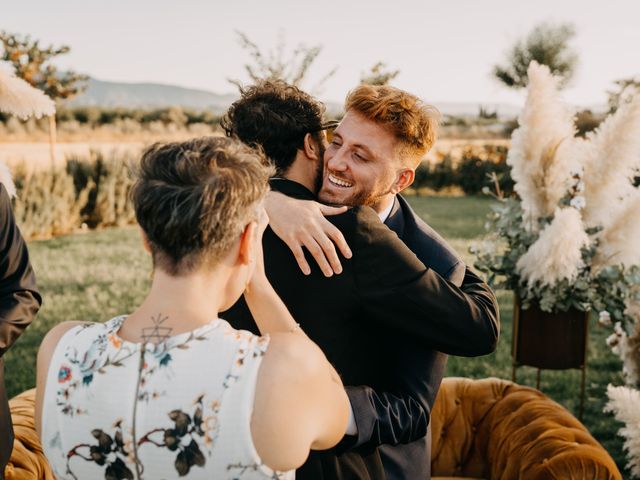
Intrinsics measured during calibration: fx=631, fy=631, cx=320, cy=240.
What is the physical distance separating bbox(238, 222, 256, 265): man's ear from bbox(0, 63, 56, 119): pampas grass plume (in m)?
1.97

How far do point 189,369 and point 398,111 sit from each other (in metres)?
1.16

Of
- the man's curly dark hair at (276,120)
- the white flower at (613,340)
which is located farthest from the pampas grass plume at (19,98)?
the white flower at (613,340)

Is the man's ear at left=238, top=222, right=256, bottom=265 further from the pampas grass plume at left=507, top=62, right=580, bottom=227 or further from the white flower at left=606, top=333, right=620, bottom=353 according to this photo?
the white flower at left=606, top=333, right=620, bottom=353

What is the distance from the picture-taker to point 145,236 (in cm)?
132

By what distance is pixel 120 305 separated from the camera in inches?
312

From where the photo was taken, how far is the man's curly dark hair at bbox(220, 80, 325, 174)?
186 cm

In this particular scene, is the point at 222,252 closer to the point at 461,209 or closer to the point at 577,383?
the point at 577,383

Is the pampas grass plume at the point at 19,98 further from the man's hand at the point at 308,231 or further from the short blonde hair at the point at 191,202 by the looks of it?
the short blonde hair at the point at 191,202

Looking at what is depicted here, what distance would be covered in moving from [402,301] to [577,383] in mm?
5083

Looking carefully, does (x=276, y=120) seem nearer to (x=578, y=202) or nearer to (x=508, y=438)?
(x=508, y=438)

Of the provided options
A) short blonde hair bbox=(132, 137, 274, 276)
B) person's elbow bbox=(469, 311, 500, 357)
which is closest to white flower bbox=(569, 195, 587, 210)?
person's elbow bbox=(469, 311, 500, 357)

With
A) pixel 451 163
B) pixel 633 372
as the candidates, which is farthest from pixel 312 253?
pixel 451 163

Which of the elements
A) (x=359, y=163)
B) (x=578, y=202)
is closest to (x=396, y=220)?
(x=359, y=163)

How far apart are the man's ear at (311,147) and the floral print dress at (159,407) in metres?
0.80
